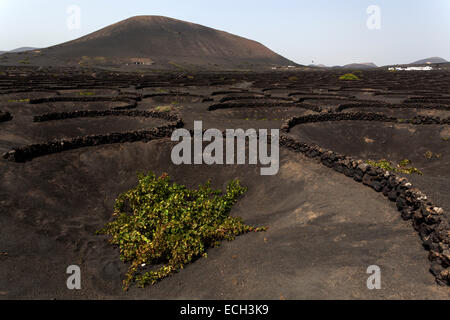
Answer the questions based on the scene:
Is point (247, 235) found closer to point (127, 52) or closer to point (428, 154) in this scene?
point (428, 154)

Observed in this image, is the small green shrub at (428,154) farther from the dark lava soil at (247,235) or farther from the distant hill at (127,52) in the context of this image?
the distant hill at (127,52)

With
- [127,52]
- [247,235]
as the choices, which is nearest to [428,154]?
[247,235]

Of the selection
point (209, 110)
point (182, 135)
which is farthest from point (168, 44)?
point (182, 135)

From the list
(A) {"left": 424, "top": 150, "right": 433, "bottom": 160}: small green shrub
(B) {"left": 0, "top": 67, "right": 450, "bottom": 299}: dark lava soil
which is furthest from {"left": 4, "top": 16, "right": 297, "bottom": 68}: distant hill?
(A) {"left": 424, "top": 150, "right": 433, "bottom": 160}: small green shrub

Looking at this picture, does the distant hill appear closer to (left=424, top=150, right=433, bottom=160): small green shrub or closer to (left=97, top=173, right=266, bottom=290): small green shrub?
(left=424, top=150, right=433, bottom=160): small green shrub

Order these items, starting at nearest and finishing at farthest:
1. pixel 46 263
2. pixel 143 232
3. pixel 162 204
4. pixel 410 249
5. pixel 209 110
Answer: pixel 410 249 → pixel 46 263 → pixel 143 232 → pixel 162 204 → pixel 209 110

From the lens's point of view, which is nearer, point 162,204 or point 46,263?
point 46,263

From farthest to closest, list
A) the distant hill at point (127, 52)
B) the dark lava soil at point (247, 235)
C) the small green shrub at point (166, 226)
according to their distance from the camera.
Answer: the distant hill at point (127, 52)
the small green shrub at point (166, 226)
the dark lava soil at point (247, 235)

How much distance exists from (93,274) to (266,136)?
42.0ft

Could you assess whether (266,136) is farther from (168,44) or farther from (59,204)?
(168,44)

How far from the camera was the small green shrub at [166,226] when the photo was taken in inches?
412

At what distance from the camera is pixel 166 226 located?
1153 cm


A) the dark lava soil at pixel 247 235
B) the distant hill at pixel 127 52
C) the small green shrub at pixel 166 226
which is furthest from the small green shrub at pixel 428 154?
the distant hill at pixel 127 52
